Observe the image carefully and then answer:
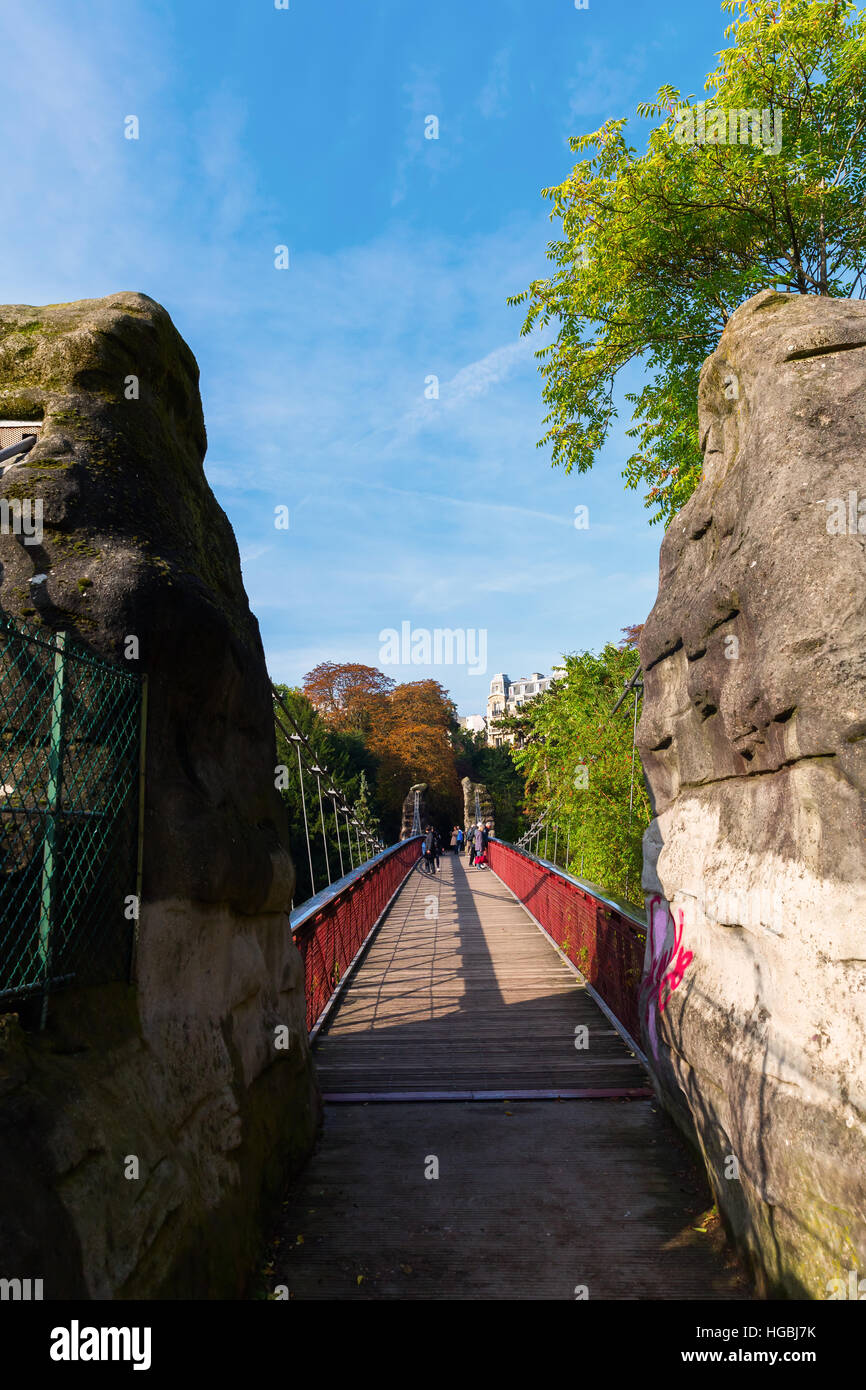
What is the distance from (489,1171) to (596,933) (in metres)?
3.49

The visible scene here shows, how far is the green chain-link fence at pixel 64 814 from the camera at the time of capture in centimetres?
242

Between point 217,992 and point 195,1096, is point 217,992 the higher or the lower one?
the higher one

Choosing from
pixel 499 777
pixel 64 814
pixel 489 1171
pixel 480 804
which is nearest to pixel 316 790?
pixel 480 804

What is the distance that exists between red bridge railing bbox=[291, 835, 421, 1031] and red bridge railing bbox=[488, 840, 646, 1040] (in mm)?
2478

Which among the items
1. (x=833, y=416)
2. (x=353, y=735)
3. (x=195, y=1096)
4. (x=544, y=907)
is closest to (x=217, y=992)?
(x=195, y=1096)

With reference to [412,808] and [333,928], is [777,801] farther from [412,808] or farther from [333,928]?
[412,808]

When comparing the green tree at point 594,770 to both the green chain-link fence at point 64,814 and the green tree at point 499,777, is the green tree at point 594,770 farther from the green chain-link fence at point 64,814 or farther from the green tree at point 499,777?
the green tree at point 499,777

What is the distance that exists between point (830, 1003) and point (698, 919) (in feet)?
4.67

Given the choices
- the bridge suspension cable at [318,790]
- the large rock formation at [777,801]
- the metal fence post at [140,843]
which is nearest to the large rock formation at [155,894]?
the metal fence post at [140,843]

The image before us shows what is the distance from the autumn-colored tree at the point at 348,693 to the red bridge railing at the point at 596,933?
30.0m

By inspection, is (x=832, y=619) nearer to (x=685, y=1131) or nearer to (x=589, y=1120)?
(x=685, y=1131)

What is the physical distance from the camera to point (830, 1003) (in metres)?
2.94

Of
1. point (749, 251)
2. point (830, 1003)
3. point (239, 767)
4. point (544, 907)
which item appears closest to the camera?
point (830, 1003)
